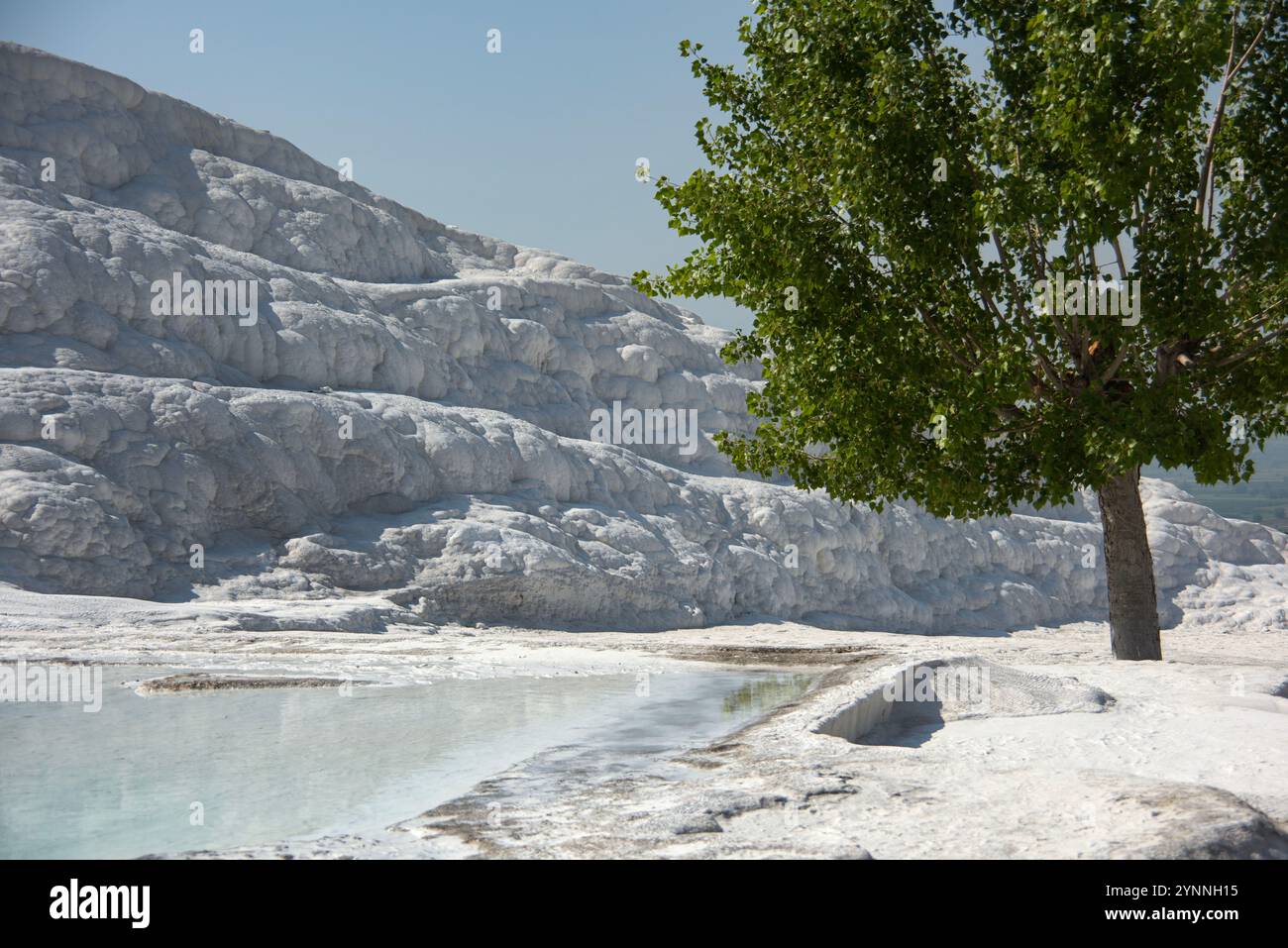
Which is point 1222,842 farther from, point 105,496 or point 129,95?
point 129,95

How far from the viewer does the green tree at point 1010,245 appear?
11.9 meters

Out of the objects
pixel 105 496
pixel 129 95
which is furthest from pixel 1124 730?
pixel 129 95

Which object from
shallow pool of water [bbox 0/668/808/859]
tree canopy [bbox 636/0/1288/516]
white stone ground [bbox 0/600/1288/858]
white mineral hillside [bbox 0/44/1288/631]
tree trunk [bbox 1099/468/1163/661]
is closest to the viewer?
white stone ground [bbox 0/600/1288/858]

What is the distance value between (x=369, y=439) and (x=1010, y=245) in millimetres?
29933

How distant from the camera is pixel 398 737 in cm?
1081

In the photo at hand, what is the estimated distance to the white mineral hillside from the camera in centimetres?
3278

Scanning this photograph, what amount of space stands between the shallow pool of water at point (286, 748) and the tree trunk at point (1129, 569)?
16.4 feet

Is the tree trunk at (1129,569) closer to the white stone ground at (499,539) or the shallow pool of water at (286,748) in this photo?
the white stone ground at (499,539)

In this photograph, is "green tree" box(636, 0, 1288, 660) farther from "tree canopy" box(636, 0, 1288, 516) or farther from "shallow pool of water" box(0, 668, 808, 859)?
"shallow pool of water" box(0, 668, 808, 859)

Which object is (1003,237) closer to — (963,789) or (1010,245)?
(1010,245)

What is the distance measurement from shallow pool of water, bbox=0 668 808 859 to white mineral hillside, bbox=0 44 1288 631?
14.1m

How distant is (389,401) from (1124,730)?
37066 millimetres

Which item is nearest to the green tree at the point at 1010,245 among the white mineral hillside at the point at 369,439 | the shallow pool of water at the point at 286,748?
the shallow pool of water at the point at 286,748

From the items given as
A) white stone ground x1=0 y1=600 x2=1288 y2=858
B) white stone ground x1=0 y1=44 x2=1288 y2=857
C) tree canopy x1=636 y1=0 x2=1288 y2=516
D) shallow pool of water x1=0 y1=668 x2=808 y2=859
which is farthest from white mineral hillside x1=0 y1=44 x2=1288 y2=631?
white stone ground x1=0 y1=600 x2=1288 y2=858
